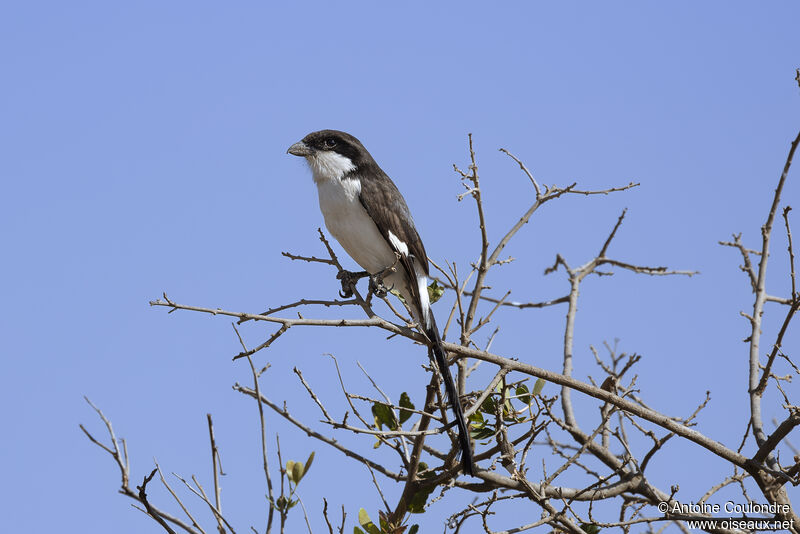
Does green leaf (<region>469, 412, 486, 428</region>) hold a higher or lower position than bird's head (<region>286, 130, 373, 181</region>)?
lower

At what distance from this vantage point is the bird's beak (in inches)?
223

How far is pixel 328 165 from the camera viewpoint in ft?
18.1

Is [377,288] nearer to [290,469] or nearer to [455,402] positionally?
[455,402]

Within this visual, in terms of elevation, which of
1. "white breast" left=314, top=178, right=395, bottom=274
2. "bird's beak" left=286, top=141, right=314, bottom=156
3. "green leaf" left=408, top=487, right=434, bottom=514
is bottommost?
"green leaf" left=408, top=487, right=434, bottom=514

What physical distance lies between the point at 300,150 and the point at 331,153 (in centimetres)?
22

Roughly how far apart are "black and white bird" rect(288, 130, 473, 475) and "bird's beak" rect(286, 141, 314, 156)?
6.4 inches

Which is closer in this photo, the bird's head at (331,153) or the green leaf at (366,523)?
the green leaf at (366,523)

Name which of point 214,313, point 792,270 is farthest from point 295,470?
point 792,270

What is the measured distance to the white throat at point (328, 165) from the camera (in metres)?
5.43

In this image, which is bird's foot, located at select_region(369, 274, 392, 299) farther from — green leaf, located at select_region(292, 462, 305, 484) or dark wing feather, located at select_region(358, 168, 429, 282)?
green leaf, located at select_region(292, 462, 305, 484)

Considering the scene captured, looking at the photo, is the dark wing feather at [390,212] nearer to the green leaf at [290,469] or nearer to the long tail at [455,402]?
the long tail at [455,402]

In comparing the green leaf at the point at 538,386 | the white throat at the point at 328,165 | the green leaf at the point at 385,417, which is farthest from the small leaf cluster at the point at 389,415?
the white throat at the point at 328,165

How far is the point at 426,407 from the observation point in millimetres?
4207

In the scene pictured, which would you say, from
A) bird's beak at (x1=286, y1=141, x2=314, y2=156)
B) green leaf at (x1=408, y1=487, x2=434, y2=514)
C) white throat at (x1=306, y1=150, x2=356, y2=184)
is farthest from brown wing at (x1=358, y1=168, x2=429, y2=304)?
green leaf at (x1=408, y1=487, x2=434, y2=514)
